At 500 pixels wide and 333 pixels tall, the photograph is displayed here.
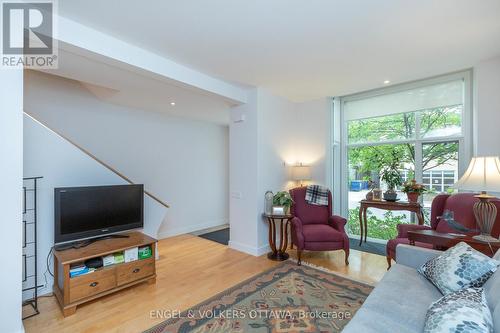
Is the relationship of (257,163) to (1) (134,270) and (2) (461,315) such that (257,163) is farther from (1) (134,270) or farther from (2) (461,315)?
(2) (461,315)

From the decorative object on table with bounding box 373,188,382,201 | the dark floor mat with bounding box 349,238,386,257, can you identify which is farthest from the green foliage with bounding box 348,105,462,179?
the dark floor mat with bounding box 349,238,386,257

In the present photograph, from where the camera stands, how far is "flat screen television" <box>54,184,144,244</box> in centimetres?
246

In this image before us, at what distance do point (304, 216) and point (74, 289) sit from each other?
2.95 metres

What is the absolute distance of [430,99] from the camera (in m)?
3.62

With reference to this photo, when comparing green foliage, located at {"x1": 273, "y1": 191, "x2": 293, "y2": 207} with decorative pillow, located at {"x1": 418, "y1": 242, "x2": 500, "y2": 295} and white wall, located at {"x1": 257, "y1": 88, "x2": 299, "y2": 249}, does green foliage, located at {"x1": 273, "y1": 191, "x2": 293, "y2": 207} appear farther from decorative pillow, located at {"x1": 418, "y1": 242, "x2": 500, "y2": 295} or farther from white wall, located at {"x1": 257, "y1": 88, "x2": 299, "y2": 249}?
decorative pillow, located at {"x1": 418, "y1": 242, "x2": 500, "y2": 295}

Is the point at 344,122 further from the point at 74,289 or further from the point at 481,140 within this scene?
the point at 74,289

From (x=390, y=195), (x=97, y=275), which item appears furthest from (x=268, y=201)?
(x=97, y=275)

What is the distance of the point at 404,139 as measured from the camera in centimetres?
391

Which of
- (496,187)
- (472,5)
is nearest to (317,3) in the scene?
(472,5)

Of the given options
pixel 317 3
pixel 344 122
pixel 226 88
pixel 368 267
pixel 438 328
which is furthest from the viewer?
pixel 344 122

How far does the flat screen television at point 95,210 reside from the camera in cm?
246

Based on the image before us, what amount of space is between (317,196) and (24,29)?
381 cm

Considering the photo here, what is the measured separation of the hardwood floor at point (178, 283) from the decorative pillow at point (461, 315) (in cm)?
162

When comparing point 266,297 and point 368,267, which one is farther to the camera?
point 368,267
